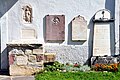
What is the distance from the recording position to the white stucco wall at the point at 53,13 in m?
10.4

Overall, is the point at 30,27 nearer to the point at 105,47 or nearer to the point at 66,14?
the point at 66,14

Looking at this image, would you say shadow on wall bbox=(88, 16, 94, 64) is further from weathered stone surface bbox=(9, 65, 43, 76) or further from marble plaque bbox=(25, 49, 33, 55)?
marble plaque bbox=(25, 49, 33, 55)

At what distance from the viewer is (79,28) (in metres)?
10.4

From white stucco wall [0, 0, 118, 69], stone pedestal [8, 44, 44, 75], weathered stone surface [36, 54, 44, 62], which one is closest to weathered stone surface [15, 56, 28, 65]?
stone pedestal [8, 44, 44, 75]

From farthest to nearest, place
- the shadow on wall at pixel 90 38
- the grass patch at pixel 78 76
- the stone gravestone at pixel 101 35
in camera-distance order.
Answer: the shadow on wall at pixel 90 38, the stone gravestone at pixel 101 35, the grass patch at pixel 78 76

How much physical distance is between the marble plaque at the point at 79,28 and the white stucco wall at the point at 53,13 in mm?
137

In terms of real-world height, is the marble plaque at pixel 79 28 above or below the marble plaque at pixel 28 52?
above

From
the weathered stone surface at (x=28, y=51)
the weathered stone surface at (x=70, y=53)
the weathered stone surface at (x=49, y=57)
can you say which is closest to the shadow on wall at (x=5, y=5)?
the weathered stone surface at (x=28, y=51)

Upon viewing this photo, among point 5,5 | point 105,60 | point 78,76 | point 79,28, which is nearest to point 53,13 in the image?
point 79,28

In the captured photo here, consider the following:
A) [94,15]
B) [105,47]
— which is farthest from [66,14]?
[105,47]

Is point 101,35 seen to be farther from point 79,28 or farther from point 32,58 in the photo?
point 32,58

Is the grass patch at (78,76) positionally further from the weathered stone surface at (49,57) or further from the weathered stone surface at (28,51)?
the weathered stone surface at (49,57)

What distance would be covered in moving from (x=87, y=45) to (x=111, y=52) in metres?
0.86

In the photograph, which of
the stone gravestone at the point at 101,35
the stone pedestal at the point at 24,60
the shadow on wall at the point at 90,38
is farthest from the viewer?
Result: the shadow on wall at the point at 90,38
